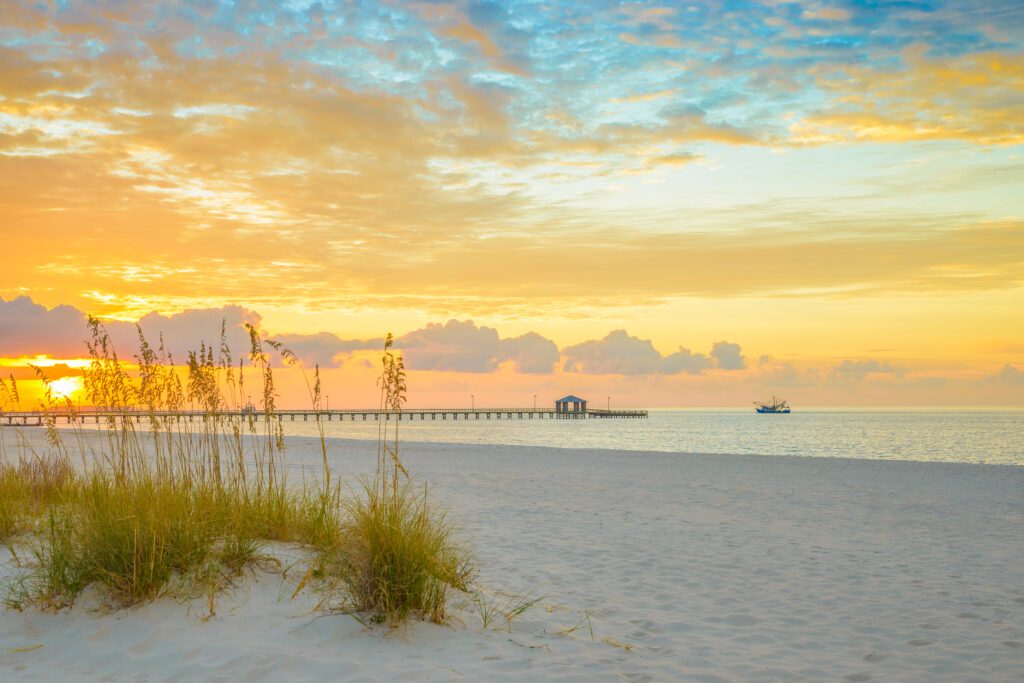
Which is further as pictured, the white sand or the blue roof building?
the blue roof building

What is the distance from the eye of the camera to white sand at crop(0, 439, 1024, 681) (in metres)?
4.87

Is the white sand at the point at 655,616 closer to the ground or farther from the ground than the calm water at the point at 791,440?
farther from the ground

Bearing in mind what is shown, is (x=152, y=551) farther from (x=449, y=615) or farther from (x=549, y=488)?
(x=549, y=488)

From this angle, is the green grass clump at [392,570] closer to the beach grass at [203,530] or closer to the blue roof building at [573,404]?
the beach grass at [203,530]

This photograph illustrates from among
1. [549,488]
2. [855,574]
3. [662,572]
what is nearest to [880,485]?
[549,488]

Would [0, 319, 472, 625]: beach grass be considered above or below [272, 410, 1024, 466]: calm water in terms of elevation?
above

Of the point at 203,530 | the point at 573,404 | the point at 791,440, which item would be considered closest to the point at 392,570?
the point at 203,530

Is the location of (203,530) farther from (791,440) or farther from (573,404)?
(573,404)

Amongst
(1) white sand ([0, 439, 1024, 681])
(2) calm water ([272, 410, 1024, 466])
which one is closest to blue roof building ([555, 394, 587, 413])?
(2) calm water ([272, 410, 1024, 466])

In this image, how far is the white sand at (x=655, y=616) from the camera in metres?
4.87

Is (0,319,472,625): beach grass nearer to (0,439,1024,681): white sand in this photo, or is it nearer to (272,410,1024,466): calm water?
(0,439,1024,681): white sand

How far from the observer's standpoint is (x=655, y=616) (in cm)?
635

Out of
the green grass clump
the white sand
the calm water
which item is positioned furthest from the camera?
the calm water

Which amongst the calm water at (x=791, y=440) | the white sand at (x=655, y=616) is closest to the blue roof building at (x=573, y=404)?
the calm water at (x=791, y=440)
